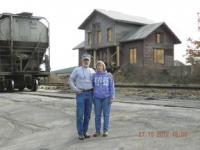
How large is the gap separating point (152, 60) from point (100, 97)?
38.7 m

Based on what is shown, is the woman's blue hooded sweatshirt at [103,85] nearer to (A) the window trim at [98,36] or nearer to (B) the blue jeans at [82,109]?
(B) the blue jeans at [82,109]

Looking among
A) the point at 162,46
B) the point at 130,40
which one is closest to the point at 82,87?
the point at 130,40

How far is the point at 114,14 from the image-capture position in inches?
2029

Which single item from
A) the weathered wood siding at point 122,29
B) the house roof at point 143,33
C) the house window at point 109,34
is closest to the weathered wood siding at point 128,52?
the house roof at point 143,33

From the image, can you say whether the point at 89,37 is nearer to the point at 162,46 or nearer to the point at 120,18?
the point at 120,18

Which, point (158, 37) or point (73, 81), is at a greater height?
point (158, 37)

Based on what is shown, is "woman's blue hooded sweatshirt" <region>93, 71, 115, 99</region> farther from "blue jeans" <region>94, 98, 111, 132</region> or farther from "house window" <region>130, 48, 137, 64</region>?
"house window" <region>130, 48, 137, 64</region>

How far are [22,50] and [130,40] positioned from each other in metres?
22.5

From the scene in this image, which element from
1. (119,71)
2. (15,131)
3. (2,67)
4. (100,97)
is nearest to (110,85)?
(100,97)

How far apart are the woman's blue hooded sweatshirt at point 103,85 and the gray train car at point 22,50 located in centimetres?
1776

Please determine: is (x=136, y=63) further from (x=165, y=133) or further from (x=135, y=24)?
(x=165, y=133)

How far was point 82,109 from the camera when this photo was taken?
28.9ft

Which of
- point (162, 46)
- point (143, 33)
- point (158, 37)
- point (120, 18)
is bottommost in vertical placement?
point (162, 46)

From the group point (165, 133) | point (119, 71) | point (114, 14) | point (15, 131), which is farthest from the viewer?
point (114, 14)
